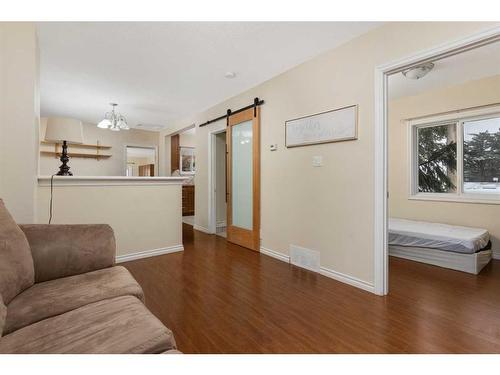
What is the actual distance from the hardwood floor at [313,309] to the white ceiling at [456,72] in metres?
2.35

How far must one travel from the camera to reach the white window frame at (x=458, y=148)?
11.4ft

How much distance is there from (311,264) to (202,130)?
3.38 m

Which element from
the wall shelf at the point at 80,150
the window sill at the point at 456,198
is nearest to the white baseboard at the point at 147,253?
the window sill at the point at 456,198

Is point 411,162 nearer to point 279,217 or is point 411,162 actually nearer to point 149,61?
point 279,217

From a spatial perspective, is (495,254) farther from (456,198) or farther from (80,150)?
(80,150)

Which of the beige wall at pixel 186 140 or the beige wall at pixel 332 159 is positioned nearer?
the beige wall at pixel 332 159

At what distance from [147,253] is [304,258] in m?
2.04

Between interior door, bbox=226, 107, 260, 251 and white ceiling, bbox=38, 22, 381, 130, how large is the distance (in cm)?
55

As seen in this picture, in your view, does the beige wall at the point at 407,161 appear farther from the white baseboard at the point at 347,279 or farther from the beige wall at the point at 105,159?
the beige wall at the point at 105,159

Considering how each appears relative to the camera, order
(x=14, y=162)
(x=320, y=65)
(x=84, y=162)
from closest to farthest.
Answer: (x=14, y=162)
(x=320, y=65)
(x=84, y=162)

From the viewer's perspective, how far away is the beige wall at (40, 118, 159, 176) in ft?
19.4

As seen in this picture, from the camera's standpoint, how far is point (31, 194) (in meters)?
2.23

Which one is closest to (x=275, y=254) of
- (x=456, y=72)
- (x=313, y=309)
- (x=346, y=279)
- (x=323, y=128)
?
(x=346, y=279)
